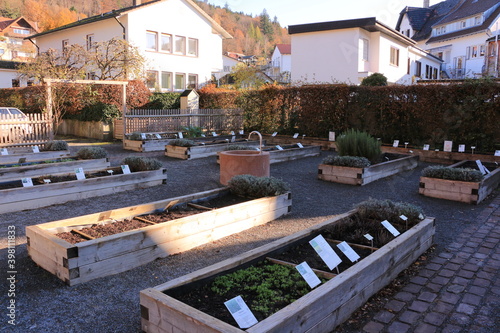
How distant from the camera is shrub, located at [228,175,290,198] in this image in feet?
22.2

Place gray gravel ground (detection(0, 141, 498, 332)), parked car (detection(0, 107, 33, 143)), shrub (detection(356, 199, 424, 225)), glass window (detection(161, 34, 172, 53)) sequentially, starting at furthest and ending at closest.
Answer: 1. glass window (detection(161, 34, 172, 53))
2. parked car (detection(0, 107, 33, 143))
3. shrub (detection(356, 199, 424, 225))
4. gray gravel ground (detection(0, 141, 498, 332))

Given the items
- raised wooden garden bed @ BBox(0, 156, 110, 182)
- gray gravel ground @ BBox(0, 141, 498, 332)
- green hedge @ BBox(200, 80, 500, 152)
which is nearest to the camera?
gray gravel ground @ BBox(0, 141, 498, 332)

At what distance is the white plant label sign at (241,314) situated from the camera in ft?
9.41

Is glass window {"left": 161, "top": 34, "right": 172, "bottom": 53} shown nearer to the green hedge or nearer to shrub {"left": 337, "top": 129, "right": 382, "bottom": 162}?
the green hedge

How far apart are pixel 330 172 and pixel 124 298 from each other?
6.77 m

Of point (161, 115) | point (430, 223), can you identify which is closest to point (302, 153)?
point (161, 115)

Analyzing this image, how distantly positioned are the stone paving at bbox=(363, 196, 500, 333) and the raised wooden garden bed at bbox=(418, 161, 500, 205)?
2.50 m

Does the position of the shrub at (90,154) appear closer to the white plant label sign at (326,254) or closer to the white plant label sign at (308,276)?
the white plant label sign at (326,254)

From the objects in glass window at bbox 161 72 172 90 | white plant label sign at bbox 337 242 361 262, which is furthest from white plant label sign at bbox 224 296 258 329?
glass window at bbox 161 72 172 90

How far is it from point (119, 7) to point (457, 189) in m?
43.7

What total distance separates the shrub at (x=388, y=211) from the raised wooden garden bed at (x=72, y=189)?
4756 millimetres

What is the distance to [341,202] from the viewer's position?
7879 millimetres

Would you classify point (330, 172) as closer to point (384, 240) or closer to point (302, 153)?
point (302, 153)

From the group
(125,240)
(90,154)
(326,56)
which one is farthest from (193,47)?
(125,240)
